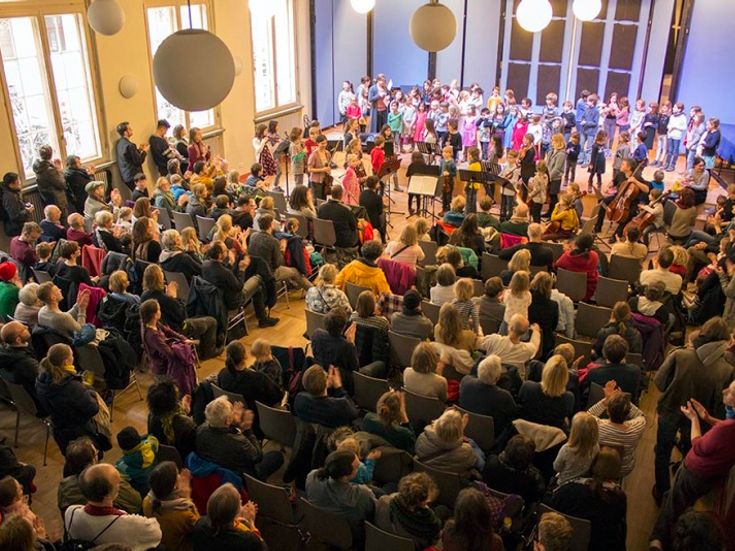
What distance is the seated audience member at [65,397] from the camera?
15.4 ft

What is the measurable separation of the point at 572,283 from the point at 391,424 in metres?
3.46

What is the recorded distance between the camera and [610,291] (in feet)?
22.5

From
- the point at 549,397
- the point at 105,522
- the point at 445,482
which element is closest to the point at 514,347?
the point at 549,397

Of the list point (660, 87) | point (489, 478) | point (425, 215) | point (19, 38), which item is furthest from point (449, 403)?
point (660, 87)

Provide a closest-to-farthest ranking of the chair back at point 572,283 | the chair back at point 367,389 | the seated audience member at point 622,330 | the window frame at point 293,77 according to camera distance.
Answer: the chair back at point 367,389
the seated audience member at point 622,330
the chair back at point 572,283
the window frame at point 293,77

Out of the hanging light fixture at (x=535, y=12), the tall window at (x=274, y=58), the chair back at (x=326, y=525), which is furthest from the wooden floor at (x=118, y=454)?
the tall window at (x=274, y=58)

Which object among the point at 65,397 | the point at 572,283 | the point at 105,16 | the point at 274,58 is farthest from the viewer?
the point at 274,58

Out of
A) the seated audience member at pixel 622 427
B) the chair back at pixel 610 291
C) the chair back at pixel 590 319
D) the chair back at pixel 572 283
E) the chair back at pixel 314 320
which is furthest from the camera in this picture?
the chair back at pixel 572 283

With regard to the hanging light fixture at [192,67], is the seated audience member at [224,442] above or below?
below

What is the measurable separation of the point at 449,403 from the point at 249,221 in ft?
13.1

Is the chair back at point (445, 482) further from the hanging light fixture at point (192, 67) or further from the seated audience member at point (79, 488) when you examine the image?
the hanging light fixture at point (192, 67)

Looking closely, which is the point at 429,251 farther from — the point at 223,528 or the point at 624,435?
the point at 223,528

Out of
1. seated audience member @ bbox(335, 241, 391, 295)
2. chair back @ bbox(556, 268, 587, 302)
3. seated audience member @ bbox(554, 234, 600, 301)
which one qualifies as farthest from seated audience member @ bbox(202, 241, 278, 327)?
seated audience member @ bbox(554, 234, 600, 301)

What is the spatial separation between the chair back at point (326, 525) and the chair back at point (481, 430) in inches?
→ 47.6
